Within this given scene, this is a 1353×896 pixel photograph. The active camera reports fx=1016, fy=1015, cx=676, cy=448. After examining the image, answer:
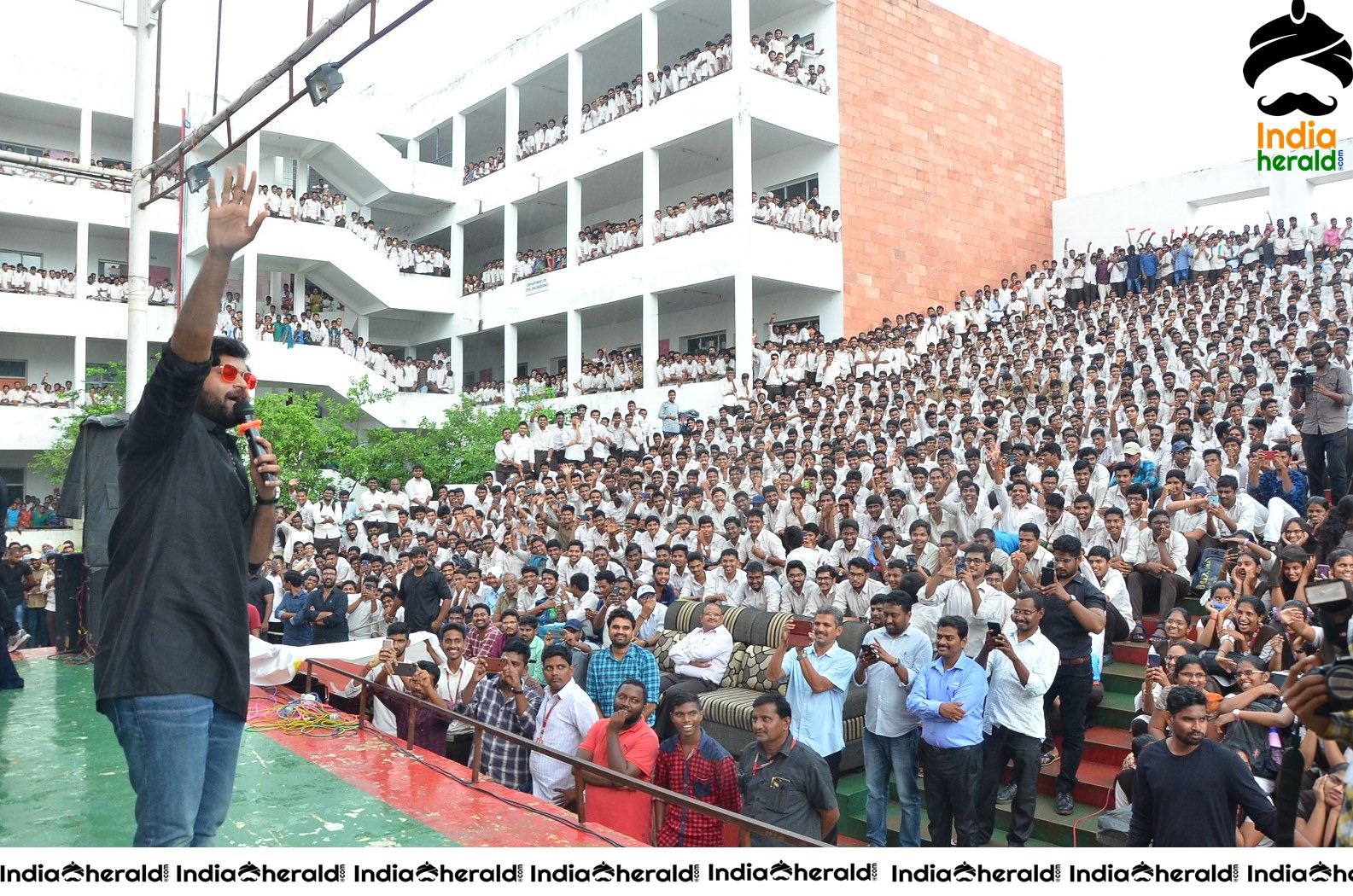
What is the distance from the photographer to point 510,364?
2542 cm

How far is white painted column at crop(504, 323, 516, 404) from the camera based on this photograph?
2472 centimetres

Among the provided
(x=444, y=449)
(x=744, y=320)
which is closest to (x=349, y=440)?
(x=444, y=449)

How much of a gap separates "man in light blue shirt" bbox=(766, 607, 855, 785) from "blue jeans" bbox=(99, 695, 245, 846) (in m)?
4.53

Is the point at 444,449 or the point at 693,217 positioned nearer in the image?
the point at 693,217

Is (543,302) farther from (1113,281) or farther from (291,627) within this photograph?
(291,627)

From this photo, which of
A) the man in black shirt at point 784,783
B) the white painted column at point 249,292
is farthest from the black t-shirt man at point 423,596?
the white painted column at point 249,292

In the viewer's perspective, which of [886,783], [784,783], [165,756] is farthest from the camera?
[886,783]

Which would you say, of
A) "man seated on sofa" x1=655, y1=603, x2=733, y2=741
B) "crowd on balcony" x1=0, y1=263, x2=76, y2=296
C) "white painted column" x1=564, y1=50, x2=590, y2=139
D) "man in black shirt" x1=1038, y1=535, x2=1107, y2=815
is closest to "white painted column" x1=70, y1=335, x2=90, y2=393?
"crowd on balcony" x1=0, y1=263, x2=76, y2=296

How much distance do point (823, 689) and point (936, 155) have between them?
19.6 metres

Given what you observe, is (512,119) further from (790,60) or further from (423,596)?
(423,596)

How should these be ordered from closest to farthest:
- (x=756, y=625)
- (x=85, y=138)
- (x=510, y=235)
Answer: (x=756, y=625), (x=85, y=138), (x=510, y=235)

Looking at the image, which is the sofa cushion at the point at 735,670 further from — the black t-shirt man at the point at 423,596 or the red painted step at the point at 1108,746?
the black t-shirt man at the point at 423,596

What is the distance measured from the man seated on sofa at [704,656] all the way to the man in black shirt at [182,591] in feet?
18.7

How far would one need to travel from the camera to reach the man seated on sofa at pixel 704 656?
8047 mm
